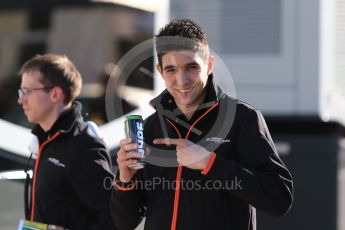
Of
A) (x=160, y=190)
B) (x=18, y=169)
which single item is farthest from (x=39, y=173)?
(x=18, y=169)

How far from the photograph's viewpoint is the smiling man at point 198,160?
7.04ft

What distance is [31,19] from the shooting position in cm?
510

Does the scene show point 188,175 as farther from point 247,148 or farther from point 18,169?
point 18,169

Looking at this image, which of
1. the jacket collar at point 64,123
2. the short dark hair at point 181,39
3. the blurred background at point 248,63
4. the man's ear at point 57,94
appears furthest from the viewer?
the blurred background at point 248,63

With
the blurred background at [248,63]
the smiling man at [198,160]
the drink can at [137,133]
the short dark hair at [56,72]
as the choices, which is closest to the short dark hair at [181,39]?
the smiling man at [198,160]

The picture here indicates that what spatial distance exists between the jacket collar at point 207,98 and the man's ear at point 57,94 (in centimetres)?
88

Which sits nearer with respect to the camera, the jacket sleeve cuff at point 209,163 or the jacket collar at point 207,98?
the jacket sleeve cuff at point 209,163

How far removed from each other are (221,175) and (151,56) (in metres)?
2.44

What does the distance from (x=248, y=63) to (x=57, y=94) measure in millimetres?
2069

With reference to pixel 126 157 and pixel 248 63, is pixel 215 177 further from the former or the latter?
pixel 248 63

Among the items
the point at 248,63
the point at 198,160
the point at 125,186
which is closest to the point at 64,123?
the point at 125,186

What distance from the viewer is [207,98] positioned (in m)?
2.31

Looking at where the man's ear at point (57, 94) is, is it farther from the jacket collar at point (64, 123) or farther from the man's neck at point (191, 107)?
the man's neck at point (191, 107)

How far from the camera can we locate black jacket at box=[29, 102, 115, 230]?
9.54 ft
